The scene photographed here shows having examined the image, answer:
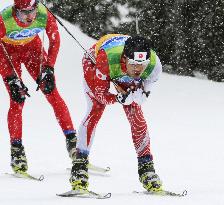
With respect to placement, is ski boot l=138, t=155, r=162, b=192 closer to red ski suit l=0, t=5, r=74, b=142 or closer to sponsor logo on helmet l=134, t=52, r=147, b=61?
sponsor logo on helmet l=134, t=52, r=147, b=61

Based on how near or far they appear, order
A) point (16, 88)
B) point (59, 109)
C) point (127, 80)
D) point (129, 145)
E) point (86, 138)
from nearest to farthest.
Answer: point (127, 80) → point (86, 138) → point (16, 88) → point (59, 109) → point (129, 145)

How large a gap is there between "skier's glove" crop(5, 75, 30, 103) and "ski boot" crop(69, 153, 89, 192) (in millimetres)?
1429

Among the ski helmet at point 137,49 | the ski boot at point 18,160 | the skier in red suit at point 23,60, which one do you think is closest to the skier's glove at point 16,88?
the skier in red suit at point 23,60

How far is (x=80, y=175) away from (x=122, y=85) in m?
0.92

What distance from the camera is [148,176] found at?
6.32 meters

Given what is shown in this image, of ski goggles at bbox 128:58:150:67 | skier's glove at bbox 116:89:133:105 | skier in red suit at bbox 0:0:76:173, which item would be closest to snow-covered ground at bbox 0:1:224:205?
skier in red suit at bbox 0:0:76:173

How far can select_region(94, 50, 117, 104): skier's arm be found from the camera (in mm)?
5895

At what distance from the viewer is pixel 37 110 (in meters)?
14.5

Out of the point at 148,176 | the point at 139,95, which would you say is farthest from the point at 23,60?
the point at 148,176

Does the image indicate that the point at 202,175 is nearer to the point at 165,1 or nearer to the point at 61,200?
the point at 61,200

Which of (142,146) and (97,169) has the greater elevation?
(97,169)

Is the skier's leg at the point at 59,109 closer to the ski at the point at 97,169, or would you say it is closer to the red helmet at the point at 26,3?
the ski at the point at 97,169

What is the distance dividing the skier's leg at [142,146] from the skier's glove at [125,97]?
32 centimetres

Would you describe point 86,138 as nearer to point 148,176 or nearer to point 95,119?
Answer: point 95,119
